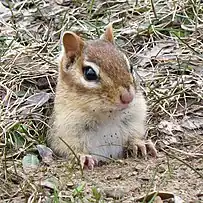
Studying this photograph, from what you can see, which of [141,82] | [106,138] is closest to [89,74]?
[106,138]

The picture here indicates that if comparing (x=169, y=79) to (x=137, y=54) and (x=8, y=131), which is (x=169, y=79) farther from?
(x=8, y=131)

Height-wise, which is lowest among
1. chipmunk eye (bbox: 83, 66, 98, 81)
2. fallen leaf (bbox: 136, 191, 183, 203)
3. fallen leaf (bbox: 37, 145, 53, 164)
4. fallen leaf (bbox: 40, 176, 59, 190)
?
fallen leaf (bbox: 37, 145, 53, 164)

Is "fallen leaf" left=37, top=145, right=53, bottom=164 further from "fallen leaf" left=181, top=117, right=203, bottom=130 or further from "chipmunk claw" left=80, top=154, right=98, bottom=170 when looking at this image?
"fallen leaf" left=181, top=117, right=203, bottom=130

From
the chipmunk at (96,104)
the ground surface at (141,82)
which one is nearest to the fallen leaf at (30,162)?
the ground surface at (141,82)

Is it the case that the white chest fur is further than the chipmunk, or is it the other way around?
the white chest fur

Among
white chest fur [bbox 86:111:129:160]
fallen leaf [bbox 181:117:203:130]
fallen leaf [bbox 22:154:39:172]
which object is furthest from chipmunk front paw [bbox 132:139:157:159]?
fallen leaf [bbox 22:154:39:172]

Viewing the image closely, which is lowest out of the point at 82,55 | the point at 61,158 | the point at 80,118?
the point at 61,158

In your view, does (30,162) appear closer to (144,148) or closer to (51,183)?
(51,183)

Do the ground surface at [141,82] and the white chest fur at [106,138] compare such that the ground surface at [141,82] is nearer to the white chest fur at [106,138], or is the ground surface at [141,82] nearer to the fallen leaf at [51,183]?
the fallen leaf at [51,183]

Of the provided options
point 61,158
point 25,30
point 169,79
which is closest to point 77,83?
point 61,158
